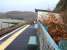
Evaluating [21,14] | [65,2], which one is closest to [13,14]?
[21,14]

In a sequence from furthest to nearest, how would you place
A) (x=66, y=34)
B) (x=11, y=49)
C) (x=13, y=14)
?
1. (x=13, y=14)
2. (x=11, y=49)
3. (x=66, y=34)

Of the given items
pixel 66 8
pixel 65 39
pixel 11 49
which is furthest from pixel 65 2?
pixel 11 49

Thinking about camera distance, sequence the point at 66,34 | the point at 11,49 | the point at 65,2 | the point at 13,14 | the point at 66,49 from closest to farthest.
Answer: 1. the point at 66,49
2. the point at 66,34
3. the point at 65,2
4. the point at 11,49
5. the point at 13,14

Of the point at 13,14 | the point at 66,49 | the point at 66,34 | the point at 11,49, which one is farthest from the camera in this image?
the point at 13,14

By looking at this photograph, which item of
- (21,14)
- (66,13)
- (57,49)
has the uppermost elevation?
(66,13)

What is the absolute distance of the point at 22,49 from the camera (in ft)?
35.9

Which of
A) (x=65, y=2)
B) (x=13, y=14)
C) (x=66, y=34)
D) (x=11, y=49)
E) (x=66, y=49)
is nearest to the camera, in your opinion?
(x=66, y=49)

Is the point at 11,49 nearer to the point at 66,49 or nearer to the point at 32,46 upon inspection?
the point at 32,46

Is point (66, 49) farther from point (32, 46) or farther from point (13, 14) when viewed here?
point (13, 14)

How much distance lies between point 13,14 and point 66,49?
422 ft

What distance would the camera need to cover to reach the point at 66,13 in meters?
2.47

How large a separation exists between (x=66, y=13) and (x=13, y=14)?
128 metres

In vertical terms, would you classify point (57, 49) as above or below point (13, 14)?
above

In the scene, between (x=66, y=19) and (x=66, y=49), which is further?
(x=66, y=19)
